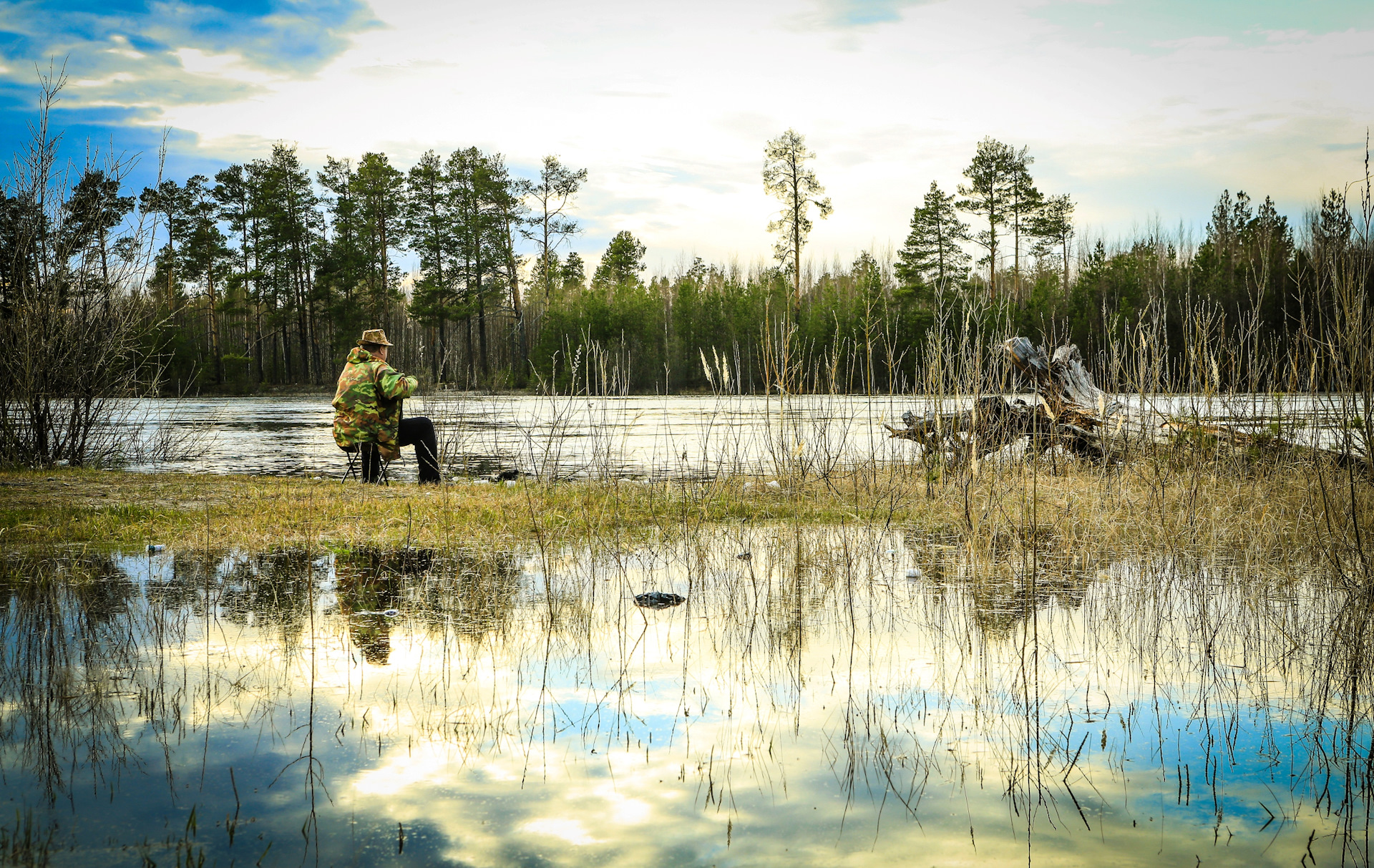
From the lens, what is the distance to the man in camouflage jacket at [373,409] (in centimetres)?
910

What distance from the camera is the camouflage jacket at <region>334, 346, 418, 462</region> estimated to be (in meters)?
9.10

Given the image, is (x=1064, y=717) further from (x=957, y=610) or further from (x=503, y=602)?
(x=503, y=602)

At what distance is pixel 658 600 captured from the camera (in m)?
5.02

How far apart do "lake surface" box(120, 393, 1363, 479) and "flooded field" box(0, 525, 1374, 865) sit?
4.61ft

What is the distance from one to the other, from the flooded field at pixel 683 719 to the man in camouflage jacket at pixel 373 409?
3.69 meters

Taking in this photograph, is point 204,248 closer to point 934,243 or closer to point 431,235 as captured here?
point 431,235

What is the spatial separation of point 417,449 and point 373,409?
0.89 m

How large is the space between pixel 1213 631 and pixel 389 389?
7119 mm

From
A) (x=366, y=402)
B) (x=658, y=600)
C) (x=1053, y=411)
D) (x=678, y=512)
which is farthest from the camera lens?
(x=1053, y=411)

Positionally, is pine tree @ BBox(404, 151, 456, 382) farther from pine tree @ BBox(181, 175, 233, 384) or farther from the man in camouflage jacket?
the man in camouflage jacket

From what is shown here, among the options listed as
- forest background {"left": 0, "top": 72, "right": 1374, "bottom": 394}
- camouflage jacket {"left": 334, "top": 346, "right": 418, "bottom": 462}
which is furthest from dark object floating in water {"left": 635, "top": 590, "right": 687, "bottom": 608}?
forest background {"left": 0, "top": 72, "right": 1374, "bottom": 394}

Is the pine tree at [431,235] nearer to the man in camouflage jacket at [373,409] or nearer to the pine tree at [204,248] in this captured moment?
the pine tree at [204,248]

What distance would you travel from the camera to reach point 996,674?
12.8 feet

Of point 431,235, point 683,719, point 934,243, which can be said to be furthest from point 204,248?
point 683,719
